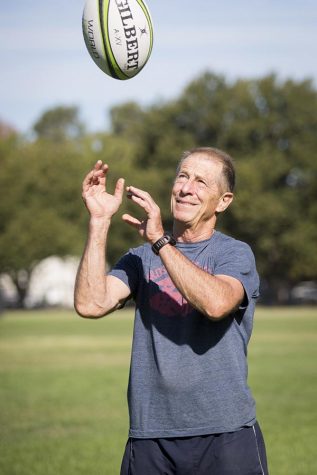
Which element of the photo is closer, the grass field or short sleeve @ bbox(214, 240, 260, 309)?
short sleeve @ bbox(214, 240, 260, 309)

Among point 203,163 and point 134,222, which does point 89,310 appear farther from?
point 203,163

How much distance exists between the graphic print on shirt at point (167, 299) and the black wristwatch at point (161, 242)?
26cm

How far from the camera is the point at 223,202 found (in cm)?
473

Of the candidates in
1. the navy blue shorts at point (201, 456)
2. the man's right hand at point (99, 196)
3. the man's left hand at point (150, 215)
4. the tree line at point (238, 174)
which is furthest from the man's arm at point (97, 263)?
the tree line at point (238, 174)

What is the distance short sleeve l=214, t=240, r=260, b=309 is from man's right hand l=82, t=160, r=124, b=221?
627 millimetres

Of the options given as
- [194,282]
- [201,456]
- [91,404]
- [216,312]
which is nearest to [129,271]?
[194,282]

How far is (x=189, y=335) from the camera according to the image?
4.34 metres

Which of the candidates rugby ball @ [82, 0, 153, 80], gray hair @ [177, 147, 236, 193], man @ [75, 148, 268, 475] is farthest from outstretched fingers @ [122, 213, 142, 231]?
rugby ball @ [82, 0, 153, 80]

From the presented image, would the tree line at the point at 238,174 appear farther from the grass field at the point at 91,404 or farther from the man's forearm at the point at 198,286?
the man's forearm at the point at 198,286

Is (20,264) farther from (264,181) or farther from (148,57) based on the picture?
(148,57)

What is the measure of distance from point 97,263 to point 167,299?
1.33ft

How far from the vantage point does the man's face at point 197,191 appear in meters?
4.54

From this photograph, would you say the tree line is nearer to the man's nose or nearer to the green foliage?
the green foliage

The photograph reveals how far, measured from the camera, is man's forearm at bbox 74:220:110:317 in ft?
14.9
